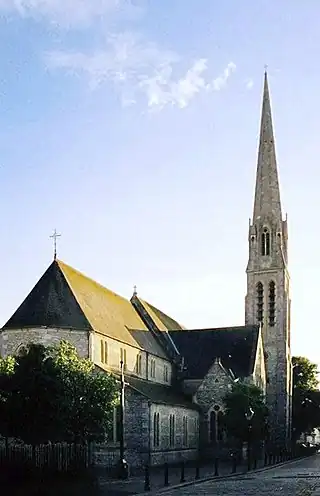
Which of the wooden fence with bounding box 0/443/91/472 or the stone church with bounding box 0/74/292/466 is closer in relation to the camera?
the wooden fence with bounding box 0/443/91/472

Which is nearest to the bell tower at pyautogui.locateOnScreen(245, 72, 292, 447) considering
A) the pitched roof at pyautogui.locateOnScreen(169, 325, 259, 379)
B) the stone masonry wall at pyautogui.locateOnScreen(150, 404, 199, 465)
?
the pitched roof at pyautogui.locateOnScreen(169, 325, 259, 379)

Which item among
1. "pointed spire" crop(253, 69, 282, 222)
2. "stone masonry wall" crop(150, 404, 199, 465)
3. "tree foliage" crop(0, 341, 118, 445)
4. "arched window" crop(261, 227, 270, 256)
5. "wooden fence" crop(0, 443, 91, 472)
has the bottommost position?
"stone masonry wall" crop(150, 404, 199, 465)

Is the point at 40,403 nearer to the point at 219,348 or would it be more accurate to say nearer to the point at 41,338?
the point at 41,338

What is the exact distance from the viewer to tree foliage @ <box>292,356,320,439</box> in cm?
8556

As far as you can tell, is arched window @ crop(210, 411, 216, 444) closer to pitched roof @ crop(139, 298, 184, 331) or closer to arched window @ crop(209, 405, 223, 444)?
arched window @ crop(209, 405, 223, 444)

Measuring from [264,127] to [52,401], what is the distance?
176 feet

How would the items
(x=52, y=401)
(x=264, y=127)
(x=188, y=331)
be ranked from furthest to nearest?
1. (x=264, y=127)
2. (x=188, y=331)
3. (x=52, y=401)

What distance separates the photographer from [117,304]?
2267 inches

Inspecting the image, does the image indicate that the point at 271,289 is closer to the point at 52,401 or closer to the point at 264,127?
the point at 264,127

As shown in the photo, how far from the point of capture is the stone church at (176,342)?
45.7 meters

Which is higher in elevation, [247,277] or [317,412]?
[247,277]

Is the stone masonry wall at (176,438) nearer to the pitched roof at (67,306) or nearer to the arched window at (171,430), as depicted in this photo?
the arched window at (171,430)

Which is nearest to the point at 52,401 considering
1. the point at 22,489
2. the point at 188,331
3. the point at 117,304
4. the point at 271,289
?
the point at 22,489

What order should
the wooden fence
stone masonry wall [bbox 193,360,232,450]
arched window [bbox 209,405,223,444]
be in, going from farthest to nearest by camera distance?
arched window [bbox 209,405,223,444] → stone masonry wall [bbox 193,360,232,450] → the wooden fence
